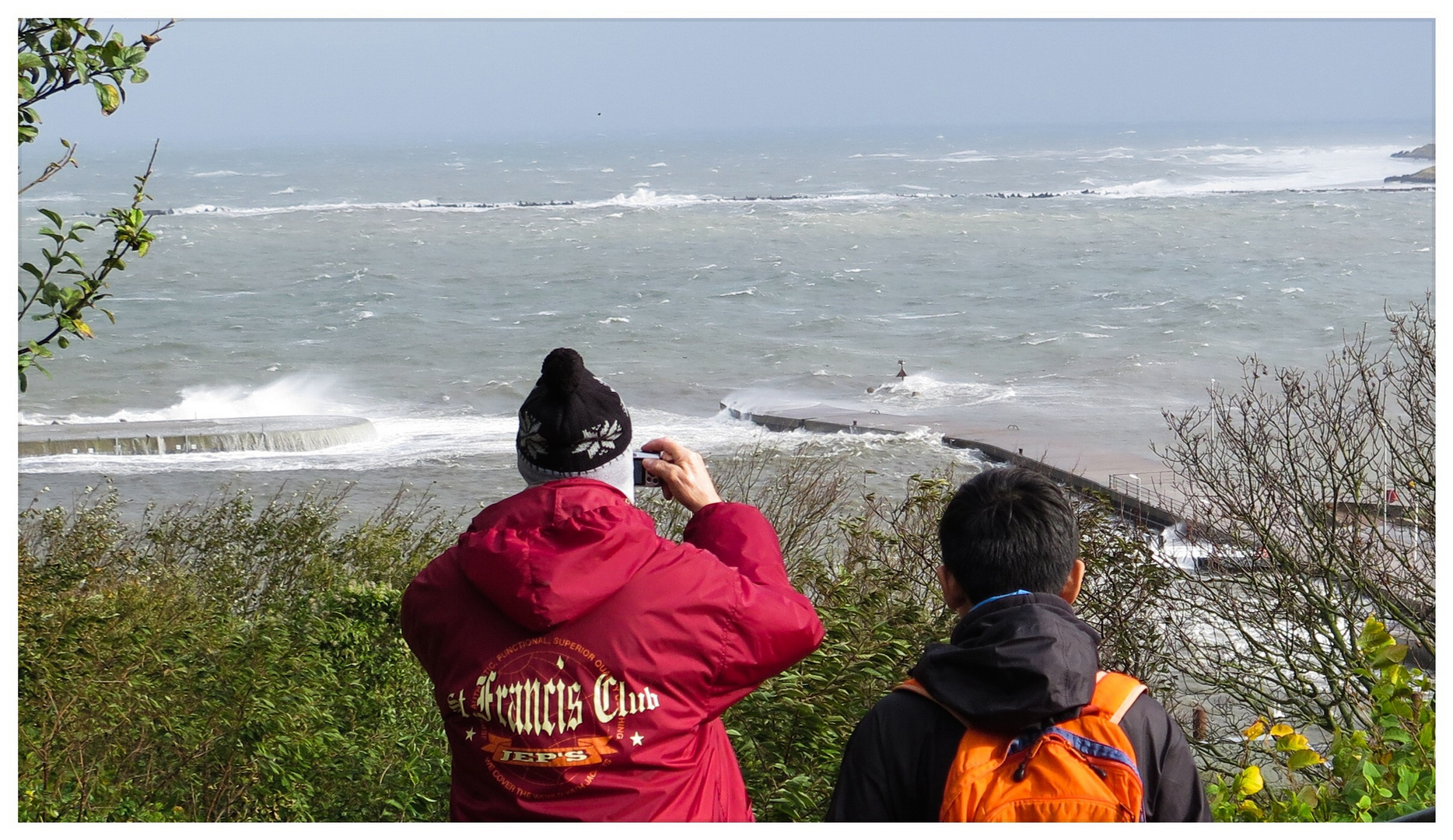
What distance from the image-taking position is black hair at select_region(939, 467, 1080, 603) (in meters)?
2.08

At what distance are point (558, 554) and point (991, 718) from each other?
0.71 m

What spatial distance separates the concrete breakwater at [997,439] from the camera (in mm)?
27953

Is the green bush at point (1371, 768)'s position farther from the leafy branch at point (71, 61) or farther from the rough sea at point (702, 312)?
the rough sea at point (702, 312)

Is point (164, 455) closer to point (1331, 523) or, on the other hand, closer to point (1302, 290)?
point (1331, 523)

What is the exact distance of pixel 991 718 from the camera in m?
1.85

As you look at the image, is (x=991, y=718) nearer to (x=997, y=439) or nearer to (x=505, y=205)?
(x=997, y=439)

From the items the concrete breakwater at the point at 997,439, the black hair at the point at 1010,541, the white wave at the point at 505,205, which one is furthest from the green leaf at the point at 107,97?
the white wave at the point at 505,205

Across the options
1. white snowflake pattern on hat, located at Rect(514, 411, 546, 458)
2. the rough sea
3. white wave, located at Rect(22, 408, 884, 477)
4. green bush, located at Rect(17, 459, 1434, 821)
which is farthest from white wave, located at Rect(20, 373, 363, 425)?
white snowflake pattern on hat, located at Rect(514, 411, 546, 458)

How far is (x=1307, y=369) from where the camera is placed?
44469mm

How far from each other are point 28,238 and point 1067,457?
43.0 metres

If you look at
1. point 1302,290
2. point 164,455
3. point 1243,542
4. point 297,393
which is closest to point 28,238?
point 297,393

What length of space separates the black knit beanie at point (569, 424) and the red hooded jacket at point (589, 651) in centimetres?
5

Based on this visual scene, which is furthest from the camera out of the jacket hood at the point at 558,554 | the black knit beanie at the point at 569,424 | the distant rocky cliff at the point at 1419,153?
the distant rocky cliff at the point at 1419,153

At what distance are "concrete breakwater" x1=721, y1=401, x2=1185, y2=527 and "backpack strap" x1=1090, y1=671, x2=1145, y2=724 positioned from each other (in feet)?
74.2
